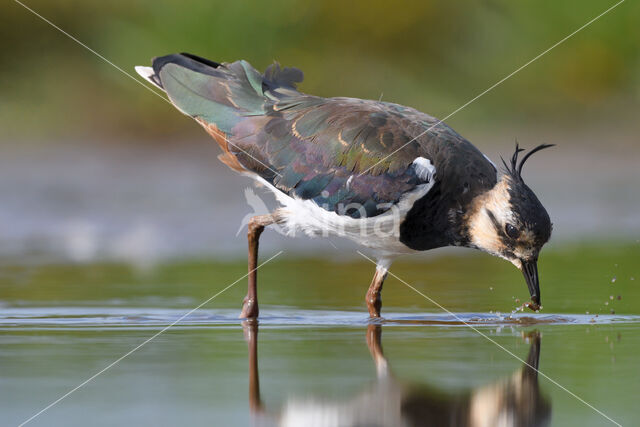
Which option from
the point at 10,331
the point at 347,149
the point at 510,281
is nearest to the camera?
the point at 10,331

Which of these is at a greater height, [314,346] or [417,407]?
[314,346]

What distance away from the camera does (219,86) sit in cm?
931

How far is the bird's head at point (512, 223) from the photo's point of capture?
7.98 m

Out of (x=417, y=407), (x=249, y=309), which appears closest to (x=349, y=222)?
(x=249, y=309)

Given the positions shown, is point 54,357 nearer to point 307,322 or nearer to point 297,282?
point 307,322

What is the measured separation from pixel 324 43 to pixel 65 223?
14.0 ft

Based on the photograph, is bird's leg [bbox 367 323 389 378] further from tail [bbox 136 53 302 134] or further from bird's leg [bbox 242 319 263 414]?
tail [bbox 136 53 302 134]

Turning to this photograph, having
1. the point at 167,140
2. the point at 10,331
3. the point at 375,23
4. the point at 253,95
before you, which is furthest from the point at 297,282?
the point at 375,23

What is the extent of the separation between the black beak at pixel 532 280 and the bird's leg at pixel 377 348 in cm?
113

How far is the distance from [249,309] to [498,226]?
1.80m

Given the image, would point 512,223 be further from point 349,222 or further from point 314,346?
point 314,346

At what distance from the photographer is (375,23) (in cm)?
1510

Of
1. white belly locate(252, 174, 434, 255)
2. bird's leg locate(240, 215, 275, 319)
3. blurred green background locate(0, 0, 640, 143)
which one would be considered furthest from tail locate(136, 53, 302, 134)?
blurred green background locate(0, 0, 640, 143)

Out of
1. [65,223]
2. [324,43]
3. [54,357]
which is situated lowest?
[54,357]
